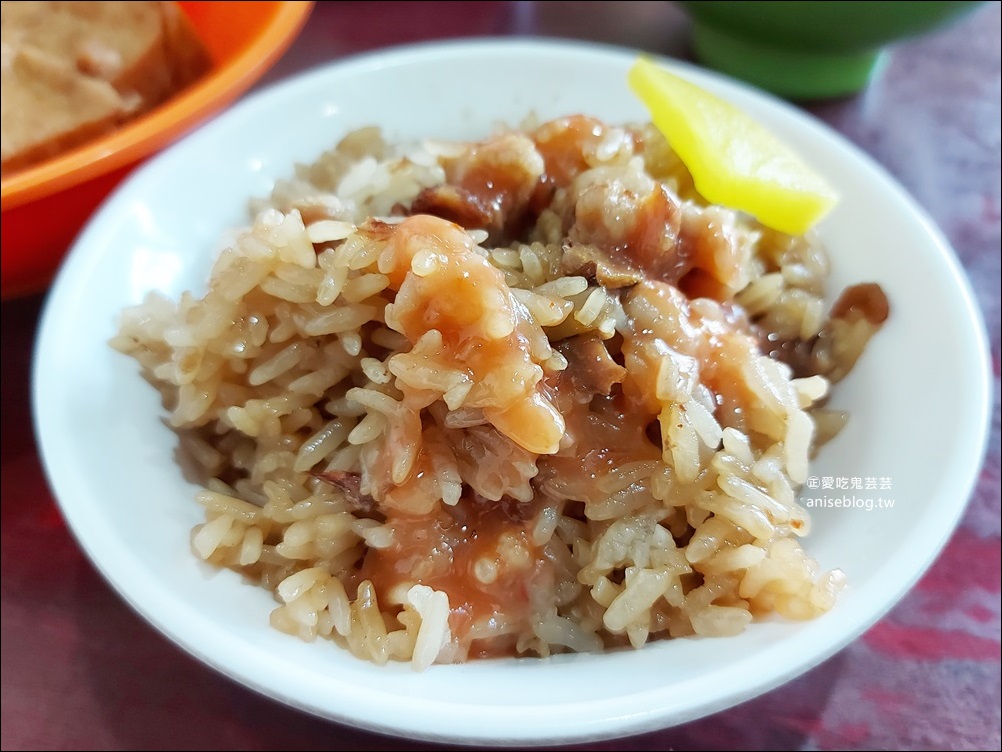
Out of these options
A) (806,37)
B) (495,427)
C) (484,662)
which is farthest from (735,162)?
(806,37)

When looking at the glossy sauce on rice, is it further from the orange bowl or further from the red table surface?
the orange bowl

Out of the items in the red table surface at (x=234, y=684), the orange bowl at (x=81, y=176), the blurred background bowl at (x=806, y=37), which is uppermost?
the blurred background bowl at (x=806, y=37)

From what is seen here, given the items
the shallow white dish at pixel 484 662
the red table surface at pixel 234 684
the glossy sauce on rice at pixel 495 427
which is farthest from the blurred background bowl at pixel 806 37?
the glossy sauce on rice at pixel 495 427

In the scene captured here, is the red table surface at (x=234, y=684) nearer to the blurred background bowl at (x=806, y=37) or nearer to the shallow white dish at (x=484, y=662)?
the shallow white dish at (x=484, y=662)

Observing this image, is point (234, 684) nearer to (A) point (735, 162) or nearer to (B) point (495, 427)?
(B) point (495, 427)

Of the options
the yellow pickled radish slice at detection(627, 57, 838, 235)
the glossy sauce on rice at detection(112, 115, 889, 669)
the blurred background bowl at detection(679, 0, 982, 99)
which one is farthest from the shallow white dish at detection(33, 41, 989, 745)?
the blurred background bowl at detection(679, 0, 982, 99)

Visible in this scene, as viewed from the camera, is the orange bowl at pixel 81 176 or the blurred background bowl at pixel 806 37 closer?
the orange bowl at pixel 81 176
